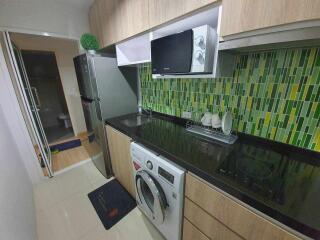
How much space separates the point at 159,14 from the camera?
101 centimetres

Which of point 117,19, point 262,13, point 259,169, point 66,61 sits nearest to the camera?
point 262,13

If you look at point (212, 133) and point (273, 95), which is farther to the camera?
point (212, 133)

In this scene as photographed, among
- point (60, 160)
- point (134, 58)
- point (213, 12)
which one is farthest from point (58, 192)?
point (213, 12)

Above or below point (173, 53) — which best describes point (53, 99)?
below

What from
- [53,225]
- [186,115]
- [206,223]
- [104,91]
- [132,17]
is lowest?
[53,225]

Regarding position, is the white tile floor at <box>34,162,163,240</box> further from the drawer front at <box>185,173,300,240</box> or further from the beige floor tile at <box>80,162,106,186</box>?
the drawer front at <box>185,173,300,240</box>

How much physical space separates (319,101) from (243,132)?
458 millimetres

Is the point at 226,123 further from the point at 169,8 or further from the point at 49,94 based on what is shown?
the point at 49,94

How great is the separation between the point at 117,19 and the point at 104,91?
2.47 feet

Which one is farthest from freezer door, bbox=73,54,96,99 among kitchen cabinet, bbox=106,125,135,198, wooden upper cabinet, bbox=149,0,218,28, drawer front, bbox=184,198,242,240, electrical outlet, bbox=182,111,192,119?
drawer front, bbox=184,198,242,240

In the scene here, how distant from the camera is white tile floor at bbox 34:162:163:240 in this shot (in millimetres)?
1356

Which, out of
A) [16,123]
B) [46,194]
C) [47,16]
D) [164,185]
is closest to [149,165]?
[164,185]

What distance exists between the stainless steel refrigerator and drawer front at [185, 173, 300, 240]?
1.32 m

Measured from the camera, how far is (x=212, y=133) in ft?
3.98
